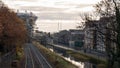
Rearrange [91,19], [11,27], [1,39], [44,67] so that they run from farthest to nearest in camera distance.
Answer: [11,27], [1,39], [44,67], [91,19]

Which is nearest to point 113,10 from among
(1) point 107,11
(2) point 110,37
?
(1) point 107,11

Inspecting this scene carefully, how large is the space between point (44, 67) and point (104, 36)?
801 inches

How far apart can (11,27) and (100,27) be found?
107ft

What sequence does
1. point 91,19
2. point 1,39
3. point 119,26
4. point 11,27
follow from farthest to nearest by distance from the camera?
point 11,27, point 1,39, point 91,19, point 119,26

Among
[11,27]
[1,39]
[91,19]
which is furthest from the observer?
[11,27]

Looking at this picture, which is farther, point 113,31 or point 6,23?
point 6,23

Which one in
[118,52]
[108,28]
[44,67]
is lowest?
[44,67]

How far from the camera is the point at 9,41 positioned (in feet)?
228

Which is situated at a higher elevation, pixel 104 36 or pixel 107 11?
pixel 107 11

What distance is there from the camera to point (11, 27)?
6931 cm

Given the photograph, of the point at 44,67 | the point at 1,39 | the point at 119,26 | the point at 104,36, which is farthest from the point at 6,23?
the point at 119,26

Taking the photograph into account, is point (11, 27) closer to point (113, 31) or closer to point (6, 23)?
point (6, 23)

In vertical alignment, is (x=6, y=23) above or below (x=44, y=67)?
above

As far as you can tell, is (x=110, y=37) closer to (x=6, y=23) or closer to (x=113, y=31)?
(x=113, y=31)
